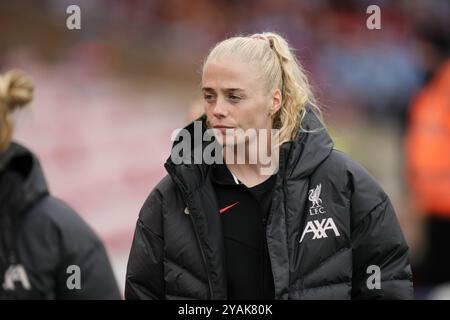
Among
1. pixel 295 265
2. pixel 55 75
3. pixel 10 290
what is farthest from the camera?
pixel 55 75

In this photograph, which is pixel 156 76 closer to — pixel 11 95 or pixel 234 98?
pixel 11 95

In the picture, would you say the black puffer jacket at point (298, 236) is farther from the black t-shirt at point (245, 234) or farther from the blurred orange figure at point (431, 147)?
the blurred orange figure at point (431, 147)

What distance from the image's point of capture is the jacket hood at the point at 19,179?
371cm

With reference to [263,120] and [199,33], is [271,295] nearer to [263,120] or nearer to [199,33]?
[263,120]

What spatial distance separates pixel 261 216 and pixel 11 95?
4.49 ft

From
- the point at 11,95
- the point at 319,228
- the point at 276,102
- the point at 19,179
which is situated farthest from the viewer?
the point at 11,95

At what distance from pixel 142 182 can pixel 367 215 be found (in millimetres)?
6112

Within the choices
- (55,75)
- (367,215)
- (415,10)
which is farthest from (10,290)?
(415,10)

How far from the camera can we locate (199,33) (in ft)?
31.1

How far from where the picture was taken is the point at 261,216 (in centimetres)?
301

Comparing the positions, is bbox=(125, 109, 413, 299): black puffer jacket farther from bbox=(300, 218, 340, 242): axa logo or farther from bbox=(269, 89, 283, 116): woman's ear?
bbox=(269, 89, 283, 116): woman's ear

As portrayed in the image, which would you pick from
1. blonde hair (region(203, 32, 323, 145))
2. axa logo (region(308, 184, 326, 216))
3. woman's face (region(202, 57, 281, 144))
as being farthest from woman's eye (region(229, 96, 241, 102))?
axa logo (region(308, 184, 326, 216))

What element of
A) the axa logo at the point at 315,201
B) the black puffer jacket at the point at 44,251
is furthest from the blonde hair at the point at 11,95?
the axa logo at the point at 315,201

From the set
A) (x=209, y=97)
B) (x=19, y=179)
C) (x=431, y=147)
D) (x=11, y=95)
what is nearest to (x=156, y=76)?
Result: (x=431, y=147)
